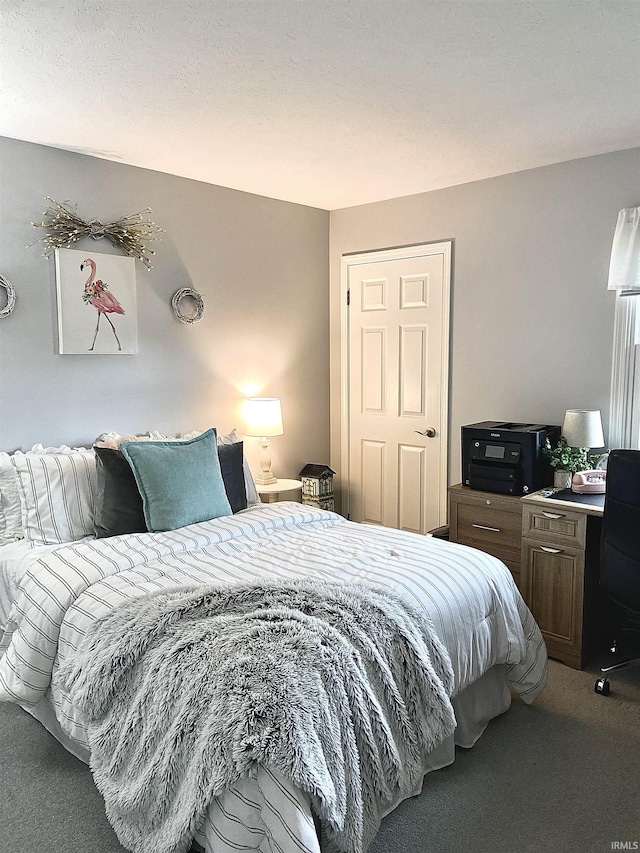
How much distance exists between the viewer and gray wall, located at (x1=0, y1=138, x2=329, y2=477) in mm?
3371

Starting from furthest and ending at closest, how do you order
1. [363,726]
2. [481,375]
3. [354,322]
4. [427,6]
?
[354,322], [481,375], [427,6], [363,726]

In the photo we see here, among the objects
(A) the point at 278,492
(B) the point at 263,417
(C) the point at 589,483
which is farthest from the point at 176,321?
(C) the point at 589,483

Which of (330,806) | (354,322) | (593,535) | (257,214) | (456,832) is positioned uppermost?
(257,214)

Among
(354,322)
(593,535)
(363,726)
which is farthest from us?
(354,322)

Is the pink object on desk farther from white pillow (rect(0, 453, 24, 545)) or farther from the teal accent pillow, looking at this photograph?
white pillow (rect(0, 453, 24, 545))

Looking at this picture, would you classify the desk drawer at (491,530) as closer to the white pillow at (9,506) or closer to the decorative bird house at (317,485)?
the decorative bird house at (317,485)

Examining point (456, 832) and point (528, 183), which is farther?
point (528, 183)

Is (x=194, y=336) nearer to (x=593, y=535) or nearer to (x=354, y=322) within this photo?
(x=354, y=322)

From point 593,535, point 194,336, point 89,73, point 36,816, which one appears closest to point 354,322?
point 194,336

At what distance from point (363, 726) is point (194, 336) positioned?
2793mm

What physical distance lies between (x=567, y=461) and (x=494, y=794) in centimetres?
181

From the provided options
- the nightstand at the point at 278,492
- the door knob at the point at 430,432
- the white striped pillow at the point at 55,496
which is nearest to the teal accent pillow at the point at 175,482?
the white striped pillow at the point at 55,496

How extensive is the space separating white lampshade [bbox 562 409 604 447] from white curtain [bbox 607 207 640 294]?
0.67 m

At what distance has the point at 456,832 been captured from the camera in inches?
84.0
